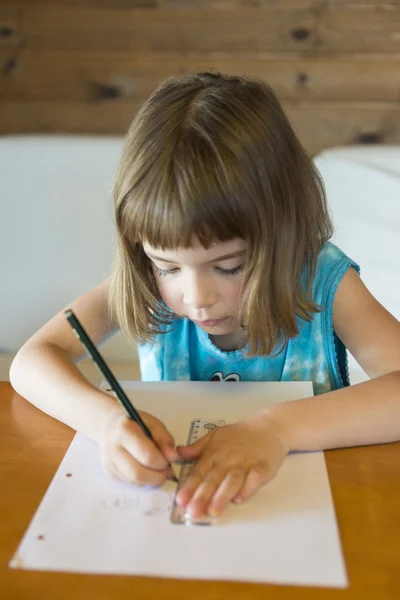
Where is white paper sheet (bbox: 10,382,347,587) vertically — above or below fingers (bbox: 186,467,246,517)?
below

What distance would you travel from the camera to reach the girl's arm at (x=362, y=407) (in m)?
0.73

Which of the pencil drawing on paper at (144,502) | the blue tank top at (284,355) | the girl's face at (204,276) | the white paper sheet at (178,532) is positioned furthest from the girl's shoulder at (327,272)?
the pencil drawing on paper at (144,502)

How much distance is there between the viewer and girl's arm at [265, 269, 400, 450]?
0.73 meters

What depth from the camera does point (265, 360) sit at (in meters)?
1.01

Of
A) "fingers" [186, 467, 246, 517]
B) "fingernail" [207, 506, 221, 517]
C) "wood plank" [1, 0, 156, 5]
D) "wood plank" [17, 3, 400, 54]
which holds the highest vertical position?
"wood plank" [1, 0, 156, 5]

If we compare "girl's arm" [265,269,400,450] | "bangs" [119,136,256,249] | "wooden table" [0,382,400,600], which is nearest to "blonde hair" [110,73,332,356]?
"bangs" [119,136,256,249]

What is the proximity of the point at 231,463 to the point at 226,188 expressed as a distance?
0.88 ft

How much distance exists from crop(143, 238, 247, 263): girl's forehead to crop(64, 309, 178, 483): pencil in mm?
159

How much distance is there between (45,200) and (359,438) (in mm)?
974

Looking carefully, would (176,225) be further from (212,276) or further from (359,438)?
Result: (359,438)

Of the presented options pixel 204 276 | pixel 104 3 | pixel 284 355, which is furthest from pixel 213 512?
pixel 104 3

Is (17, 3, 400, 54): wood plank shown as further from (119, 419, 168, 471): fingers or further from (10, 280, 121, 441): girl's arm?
(119, 419, 168, 471): fingers

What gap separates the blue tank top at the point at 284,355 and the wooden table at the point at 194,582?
255 mm

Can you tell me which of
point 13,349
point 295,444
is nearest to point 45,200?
point 13,349
